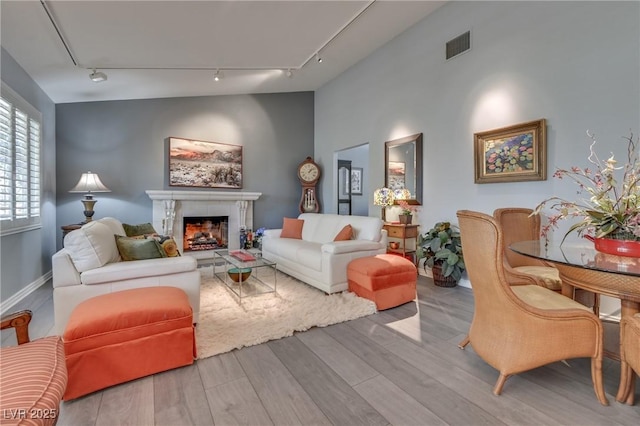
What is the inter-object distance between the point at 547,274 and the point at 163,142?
5.82 meters

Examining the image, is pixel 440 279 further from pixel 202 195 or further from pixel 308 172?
pixel 202 195

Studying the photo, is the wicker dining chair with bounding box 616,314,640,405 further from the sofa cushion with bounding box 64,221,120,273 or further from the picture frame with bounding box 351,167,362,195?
the picture frame with bounding box 351,167,362,195

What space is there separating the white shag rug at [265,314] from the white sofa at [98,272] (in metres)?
0.31

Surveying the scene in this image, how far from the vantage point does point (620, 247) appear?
1684mm

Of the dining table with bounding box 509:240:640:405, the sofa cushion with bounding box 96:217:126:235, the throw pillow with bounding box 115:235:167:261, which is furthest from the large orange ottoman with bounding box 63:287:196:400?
the dining table with bounding box 509:240:640:405

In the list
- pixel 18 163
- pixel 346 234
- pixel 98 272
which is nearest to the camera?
pixel 98 272

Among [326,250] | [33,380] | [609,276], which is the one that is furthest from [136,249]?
[609,276]

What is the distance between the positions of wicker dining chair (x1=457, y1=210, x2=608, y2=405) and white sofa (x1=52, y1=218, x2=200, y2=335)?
2.19 m

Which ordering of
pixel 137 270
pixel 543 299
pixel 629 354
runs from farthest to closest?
pixel 137 270
pixel 543 299
pixel 629 354

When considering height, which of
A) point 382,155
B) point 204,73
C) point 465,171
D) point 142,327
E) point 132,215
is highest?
point 204,73

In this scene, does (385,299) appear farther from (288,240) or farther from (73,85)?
(73,85)

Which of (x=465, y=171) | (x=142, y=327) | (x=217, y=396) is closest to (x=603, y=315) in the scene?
(x=465, y=171)

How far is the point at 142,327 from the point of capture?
1.80m

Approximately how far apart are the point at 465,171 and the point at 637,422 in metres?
2.87
